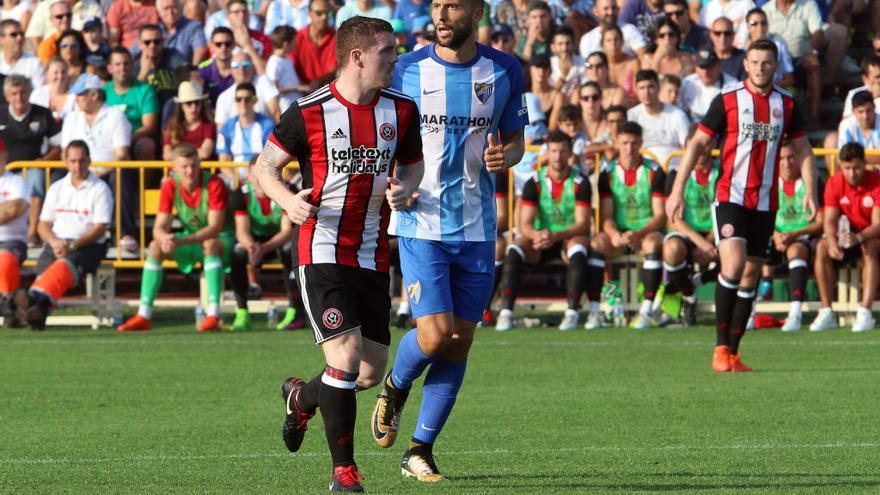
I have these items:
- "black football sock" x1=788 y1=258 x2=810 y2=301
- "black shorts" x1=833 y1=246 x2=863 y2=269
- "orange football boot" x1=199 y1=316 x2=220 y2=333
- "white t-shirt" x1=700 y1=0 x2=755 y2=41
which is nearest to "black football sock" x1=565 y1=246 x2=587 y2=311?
"black football sock" x1=788 y1=258 x2=810 y2=301

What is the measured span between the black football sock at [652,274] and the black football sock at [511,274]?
4.08 ft

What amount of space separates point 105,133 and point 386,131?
11537 mm

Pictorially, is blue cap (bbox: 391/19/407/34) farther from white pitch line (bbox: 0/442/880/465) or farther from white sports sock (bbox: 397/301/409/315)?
white pitch line (bbox: 0/442/880/465)

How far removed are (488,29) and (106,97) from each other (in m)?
4.51

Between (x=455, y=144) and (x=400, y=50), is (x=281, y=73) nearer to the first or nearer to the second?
(x=400, y=50)

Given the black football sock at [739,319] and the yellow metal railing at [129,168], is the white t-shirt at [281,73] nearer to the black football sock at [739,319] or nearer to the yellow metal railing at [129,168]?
the yellow metal railing at [129,168]

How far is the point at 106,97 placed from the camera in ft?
61.2

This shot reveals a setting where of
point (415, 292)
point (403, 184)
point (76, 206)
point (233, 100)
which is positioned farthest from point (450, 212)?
point (233, 100)

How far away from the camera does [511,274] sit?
1619cm

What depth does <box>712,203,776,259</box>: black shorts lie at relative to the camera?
11852mm

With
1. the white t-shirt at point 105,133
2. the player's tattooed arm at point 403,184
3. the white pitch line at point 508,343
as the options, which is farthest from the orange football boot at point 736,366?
the white t-shirt at point 105,133

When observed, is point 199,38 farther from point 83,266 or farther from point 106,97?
point 83,266

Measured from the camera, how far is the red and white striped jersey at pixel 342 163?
6844mm

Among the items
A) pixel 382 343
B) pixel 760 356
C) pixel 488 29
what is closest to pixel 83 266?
pixel 488 29
